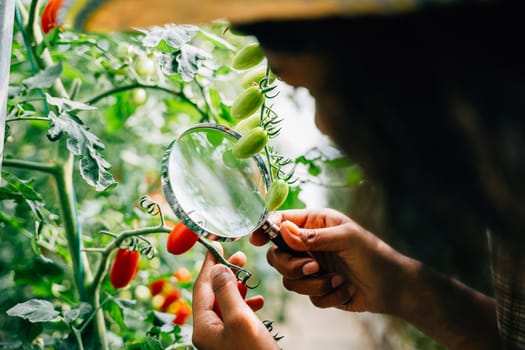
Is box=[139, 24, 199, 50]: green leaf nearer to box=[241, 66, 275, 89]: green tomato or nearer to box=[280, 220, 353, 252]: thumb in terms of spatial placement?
box=[241, 66, 275, 89]: green tomato

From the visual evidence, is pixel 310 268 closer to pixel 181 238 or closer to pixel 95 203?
pixel 181 238

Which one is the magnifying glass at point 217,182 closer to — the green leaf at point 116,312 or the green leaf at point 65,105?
the green leaf at point 65,105

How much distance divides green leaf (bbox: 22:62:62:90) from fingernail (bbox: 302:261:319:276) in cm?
52

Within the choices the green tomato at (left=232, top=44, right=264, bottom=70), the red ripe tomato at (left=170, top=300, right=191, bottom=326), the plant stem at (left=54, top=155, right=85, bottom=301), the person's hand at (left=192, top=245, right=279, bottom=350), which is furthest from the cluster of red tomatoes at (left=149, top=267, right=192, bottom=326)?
the green tomato at (left=232, top=44, right=264, bottom=70)

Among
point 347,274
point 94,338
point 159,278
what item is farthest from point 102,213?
point 347,274

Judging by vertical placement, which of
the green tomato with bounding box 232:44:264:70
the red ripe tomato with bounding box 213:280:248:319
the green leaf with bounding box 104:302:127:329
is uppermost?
the green tomato with bounding box 232:44:264:70

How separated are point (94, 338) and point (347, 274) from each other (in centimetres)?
49

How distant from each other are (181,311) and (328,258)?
1.30 feet

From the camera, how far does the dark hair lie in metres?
0.45

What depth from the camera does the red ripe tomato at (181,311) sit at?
1.35 meters

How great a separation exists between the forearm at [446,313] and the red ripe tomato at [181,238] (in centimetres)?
34

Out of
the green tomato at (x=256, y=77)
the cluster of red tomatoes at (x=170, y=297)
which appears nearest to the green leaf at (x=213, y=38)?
the green tomato at (x=256, y=77)

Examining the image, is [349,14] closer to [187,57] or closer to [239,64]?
[239,64]

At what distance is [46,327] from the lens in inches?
54.2
